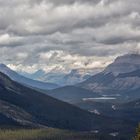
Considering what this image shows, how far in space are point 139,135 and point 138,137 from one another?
3.60 ft

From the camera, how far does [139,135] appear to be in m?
133

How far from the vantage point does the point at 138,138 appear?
431 ft

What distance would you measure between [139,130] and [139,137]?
5.98 meters

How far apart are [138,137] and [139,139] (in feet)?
4.33

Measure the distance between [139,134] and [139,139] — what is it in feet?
10.9

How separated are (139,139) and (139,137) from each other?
2.41ft

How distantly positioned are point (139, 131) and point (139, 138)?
573 cm

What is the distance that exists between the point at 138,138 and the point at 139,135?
1535mm

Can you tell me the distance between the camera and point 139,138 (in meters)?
131

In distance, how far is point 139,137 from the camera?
13112 centimetres

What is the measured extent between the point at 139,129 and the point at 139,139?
7.39 meters

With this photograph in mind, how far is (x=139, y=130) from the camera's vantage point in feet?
449

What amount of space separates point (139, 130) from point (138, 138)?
5.76 metres

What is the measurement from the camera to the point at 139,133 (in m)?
135
